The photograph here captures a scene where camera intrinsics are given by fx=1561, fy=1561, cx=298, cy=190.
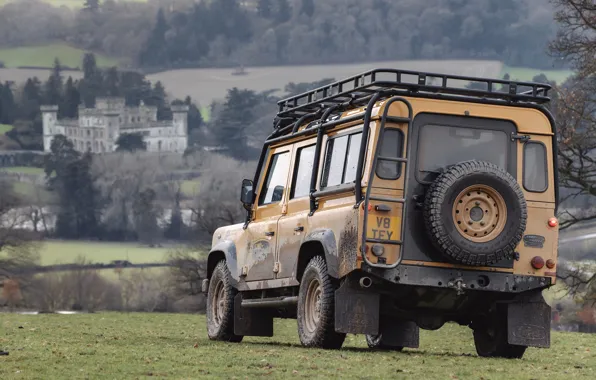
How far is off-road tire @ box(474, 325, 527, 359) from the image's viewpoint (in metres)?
17.5

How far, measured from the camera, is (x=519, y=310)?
55.7 ft

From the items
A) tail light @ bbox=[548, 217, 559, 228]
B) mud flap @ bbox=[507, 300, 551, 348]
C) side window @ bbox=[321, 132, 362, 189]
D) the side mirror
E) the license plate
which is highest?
side window @ bbox=[321, 132, 362, 189]

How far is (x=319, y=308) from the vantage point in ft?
56.4

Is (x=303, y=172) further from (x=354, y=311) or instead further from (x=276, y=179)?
(x=354, y=311)

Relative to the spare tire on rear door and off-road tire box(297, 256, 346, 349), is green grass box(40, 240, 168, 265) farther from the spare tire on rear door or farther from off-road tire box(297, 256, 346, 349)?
the spare tire on rear door

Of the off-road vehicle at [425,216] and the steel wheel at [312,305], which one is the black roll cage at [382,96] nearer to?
the off-road vehicle at [425,216]

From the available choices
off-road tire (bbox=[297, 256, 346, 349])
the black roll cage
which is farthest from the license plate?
off-road tire (bbox=[297, 256, 346, 349])

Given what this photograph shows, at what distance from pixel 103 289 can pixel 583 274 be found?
264 feet

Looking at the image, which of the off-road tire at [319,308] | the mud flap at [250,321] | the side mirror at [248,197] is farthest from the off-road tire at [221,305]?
the off-road tire at [319,308]

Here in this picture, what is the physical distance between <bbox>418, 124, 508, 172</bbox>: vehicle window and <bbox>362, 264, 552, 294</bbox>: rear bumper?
3.56 ft

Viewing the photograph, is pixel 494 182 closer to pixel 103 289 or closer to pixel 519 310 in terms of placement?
pixel 519 310

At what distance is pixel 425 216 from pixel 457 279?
795 millimetres

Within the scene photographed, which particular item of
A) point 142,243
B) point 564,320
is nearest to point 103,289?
point 142,243

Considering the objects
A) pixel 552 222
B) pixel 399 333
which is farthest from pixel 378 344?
pixel 552 222
